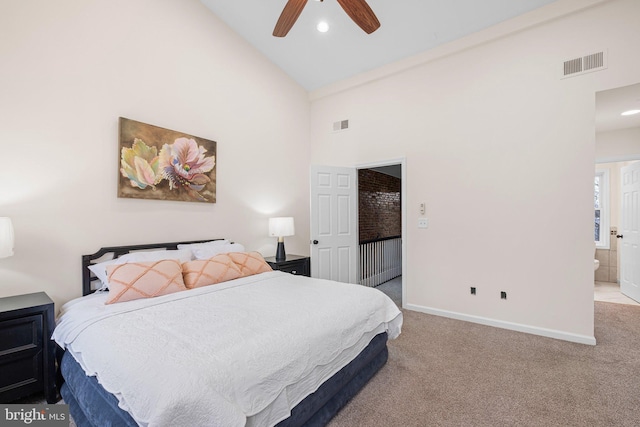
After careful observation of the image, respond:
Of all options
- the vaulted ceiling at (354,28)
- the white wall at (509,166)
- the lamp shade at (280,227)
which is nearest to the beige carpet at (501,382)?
the white wall at (509,166)

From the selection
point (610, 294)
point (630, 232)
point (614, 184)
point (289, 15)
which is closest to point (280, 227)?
point (289, 15)

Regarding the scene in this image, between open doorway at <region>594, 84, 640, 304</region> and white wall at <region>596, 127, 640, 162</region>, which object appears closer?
open doorway at <region>594, 84, 640, 304</region>

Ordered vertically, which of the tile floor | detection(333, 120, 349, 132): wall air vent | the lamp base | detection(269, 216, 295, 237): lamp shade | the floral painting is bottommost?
the tile floor

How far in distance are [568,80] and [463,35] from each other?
1.25 meters

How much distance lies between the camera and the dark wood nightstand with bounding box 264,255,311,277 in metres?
3.79

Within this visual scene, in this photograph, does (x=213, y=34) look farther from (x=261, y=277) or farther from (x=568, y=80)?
(x=568, y=80)

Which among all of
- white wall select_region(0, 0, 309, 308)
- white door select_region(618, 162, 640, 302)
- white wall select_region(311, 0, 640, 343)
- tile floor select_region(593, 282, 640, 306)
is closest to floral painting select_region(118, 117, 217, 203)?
white wall select_region(0, 0, 309, 308)

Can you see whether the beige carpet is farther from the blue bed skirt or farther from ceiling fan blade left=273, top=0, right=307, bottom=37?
ceiling fan blade left=273, top=0, right=307, bottom=37

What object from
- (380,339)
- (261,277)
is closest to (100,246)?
(261,277)

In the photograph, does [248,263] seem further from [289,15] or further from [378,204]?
[378,204]

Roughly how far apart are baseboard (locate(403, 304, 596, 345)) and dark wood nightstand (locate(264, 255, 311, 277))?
148 cm

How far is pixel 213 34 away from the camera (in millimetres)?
3607

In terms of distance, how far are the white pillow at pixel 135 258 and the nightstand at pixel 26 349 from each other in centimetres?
48

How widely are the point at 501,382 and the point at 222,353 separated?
215cm
